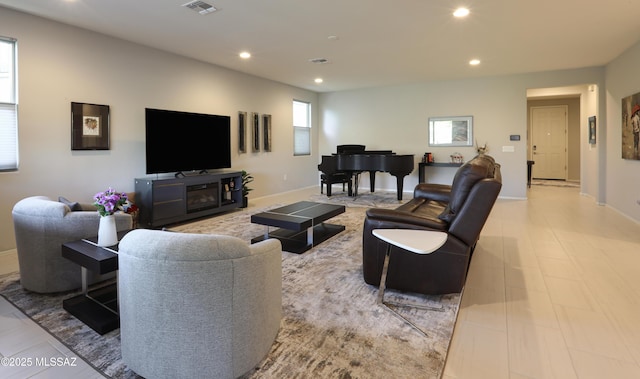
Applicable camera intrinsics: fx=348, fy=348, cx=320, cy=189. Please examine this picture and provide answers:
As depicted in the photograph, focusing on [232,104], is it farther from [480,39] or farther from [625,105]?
[625,105]

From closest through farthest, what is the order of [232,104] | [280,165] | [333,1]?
[333,1] < [232,104] < [280,165]

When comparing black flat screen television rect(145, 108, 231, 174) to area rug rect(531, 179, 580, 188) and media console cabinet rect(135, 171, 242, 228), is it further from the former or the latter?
area rug rect(531, 179, 580, 188)

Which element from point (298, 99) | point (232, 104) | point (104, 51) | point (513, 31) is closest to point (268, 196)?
point (232, 104)

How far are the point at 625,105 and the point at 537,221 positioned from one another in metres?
2.26

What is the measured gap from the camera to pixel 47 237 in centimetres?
258

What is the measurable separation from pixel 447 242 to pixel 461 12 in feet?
9.39

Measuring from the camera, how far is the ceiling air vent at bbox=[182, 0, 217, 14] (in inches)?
143

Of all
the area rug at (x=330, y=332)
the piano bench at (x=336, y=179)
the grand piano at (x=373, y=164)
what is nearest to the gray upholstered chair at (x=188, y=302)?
the area rug at (x=330, y=332)

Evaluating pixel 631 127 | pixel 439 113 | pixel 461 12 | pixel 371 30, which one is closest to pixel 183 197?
pixel 371 30

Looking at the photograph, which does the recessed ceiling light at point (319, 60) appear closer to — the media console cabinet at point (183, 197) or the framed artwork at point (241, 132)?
the framed artwork at point (241, 132)

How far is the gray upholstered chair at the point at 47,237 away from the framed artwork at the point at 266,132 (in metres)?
4.99

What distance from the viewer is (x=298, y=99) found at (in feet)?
28.5

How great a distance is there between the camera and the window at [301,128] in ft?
28.7

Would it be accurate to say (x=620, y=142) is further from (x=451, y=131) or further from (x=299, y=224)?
(x=299, y=224)
